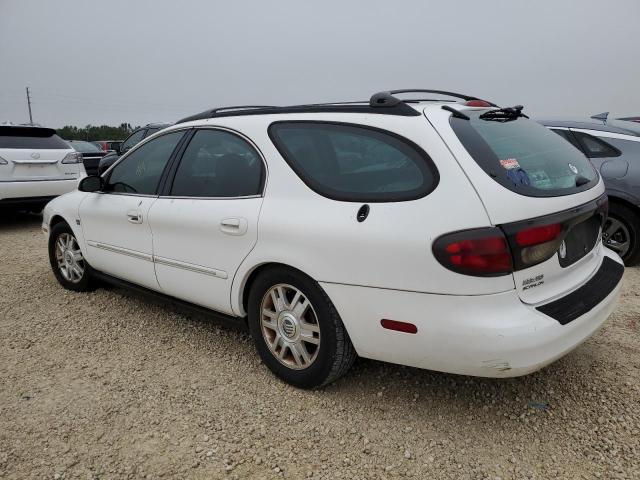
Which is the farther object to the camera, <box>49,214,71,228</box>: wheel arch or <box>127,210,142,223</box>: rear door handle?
<box>49,214,71,228</box>: wheel arch

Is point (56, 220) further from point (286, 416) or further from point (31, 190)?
point (31, 190)

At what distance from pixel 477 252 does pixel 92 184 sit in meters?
3.15

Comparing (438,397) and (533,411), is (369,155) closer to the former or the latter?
(438,397)

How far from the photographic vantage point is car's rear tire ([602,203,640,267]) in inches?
192

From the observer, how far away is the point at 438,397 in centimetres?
270

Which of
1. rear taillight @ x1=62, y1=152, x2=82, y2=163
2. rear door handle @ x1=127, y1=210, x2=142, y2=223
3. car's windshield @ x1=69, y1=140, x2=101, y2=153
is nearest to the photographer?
rear door handle @ x1=127, y1=210, x2=142, y2=223

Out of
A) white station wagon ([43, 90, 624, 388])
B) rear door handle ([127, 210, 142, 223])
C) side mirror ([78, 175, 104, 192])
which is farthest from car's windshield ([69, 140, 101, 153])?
white station wagon ([43, 90, 624, 388])

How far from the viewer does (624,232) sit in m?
4.96

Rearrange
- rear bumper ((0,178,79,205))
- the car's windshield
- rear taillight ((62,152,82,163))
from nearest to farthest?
rear bumper ((0,178,79,205)), rear taillight ((62,152,82,163)), the car's windshield

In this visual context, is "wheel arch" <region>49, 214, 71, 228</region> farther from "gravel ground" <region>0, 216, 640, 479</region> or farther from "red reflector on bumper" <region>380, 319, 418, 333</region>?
"red reflector on bumper" <region>380, 319, 418, 333</region>

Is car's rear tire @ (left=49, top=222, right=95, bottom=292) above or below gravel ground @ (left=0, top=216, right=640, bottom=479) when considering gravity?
above

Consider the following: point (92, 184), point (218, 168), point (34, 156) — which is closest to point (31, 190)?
point (34, 156)

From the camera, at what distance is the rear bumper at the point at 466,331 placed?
6.82ft

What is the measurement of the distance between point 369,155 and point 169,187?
5.13 feet
